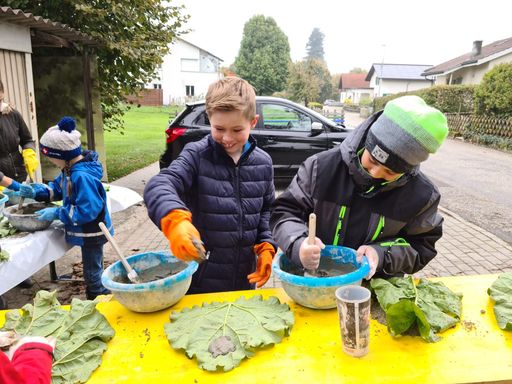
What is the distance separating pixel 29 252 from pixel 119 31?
6166 mm

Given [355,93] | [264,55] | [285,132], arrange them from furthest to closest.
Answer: [355,93] → [264,55] → [285,132]

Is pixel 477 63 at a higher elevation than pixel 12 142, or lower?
higher

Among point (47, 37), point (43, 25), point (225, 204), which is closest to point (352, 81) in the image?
point (47, 37)

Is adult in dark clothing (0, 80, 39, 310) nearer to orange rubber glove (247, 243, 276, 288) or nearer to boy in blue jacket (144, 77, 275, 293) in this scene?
boy in blue jacket (144, 77, 275, 293)

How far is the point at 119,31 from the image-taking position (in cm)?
740

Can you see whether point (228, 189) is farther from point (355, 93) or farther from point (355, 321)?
point (355, 93)

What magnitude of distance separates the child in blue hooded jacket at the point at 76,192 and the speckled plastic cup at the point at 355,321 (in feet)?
7.10

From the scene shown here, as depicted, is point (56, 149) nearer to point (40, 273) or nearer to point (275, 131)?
point (40, 273)

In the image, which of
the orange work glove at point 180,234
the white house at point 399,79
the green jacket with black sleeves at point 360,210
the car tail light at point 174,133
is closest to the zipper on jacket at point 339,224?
the green jacket with black sleeves at point 360,210

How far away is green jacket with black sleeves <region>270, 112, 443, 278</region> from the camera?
1702mm

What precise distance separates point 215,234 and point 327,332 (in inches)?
35.0

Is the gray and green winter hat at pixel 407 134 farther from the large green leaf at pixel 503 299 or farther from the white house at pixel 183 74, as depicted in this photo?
the white house at pixel 183 74

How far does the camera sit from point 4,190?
3217 mm

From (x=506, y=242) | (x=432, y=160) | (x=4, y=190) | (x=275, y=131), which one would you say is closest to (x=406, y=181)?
(x=4, y=190)
